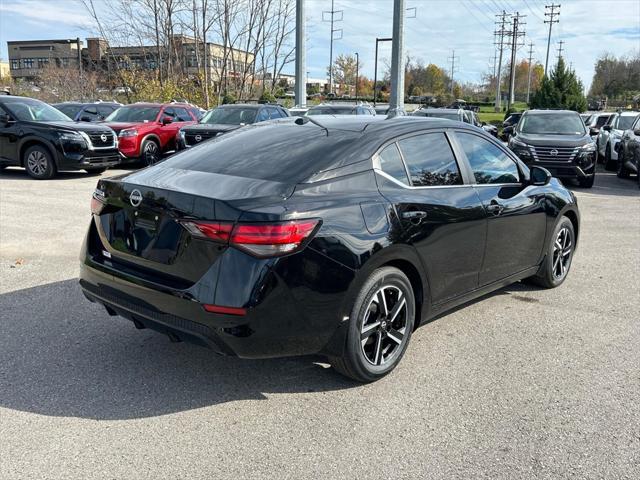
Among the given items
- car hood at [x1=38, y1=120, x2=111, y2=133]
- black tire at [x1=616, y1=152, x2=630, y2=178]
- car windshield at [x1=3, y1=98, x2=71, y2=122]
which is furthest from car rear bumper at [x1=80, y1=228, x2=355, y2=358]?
Result: black tire at [x1=616, y1=152, x2=630, y2=178]

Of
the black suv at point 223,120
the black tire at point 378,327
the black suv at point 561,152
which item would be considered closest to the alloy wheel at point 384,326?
the black tire at point 378,327

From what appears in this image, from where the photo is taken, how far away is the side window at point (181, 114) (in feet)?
55.3

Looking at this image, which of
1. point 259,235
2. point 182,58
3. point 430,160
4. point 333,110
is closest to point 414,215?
point 430,160

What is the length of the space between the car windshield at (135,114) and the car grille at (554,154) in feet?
32.9

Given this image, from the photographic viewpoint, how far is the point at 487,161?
15.9ft

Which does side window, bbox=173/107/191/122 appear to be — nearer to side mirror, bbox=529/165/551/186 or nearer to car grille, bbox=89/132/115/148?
car grille, bbox=89/132/115/148

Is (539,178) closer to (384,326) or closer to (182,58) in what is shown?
(384,326)

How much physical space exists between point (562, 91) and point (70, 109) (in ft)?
109

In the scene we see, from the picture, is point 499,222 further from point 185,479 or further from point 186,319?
point 185,479

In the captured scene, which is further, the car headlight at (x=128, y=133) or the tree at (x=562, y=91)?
the tree at (x=562, y=91)

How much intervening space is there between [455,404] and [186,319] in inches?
66.8

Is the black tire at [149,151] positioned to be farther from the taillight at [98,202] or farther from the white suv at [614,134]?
the white suv at [614,134]

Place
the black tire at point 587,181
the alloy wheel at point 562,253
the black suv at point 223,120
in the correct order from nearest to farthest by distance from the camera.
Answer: the alloy wheel at point 562,253
the black tire at point 587,181
the black suv at point 223,120

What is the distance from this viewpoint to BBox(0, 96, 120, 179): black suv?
491 inches
